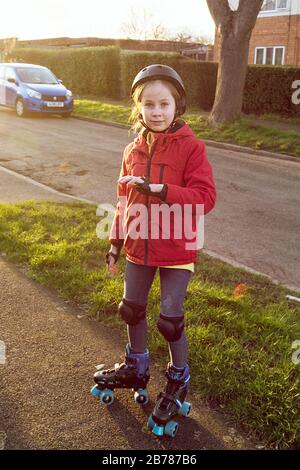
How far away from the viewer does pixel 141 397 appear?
282 cm

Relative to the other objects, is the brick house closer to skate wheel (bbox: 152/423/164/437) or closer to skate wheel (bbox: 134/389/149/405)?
skate wheel (bbox: 134/389/149/405)

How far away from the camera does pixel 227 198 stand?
26.0ft

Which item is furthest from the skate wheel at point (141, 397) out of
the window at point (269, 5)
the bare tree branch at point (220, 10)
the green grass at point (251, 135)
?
the window at point (269, 5)

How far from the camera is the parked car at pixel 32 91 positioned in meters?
16.5

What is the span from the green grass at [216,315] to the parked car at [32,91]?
11.3 metres

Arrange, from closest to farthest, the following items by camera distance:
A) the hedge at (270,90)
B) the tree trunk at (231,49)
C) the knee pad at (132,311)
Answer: the knee pad at (132,311) < the tree trunk at (231,49) < the hedge at (270,90)

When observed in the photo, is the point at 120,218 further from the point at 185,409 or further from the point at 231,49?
the point at 231,49

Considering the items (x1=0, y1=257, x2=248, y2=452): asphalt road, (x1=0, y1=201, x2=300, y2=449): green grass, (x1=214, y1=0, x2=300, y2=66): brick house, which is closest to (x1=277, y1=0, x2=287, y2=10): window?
(x1=214, y1=0, x2=300, y2=66): brick house

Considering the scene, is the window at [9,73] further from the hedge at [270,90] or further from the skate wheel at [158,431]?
the skate wheel at [158,431]

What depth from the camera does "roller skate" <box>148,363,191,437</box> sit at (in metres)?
2.56

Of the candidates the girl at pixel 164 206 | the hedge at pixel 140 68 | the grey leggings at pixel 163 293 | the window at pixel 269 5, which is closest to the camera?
the girl at pixel 164 206

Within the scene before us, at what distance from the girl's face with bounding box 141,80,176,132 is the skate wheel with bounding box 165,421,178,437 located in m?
1.54

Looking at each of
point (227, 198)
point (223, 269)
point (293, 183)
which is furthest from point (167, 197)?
point (293, 183)

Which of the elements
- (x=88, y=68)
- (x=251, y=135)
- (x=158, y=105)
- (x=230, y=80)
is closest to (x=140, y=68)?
(x=88, y=68)
